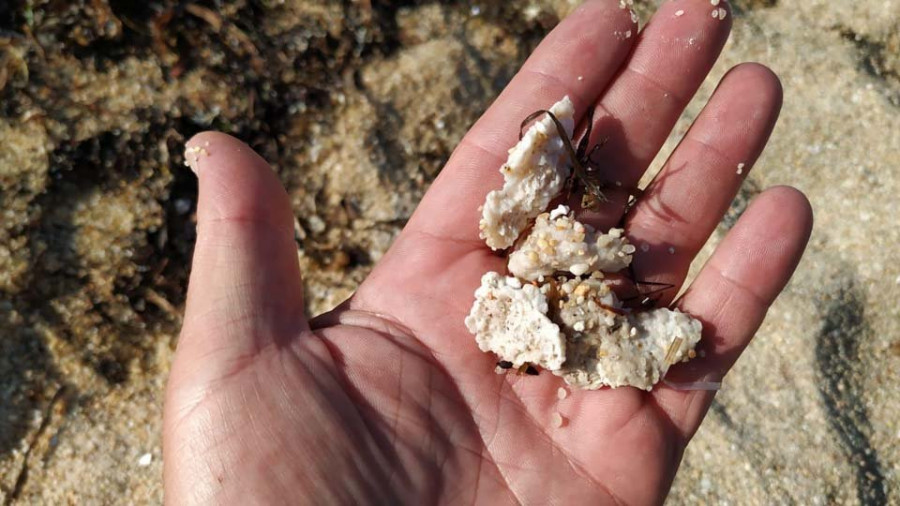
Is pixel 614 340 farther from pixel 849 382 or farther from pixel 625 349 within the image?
pixel 849 382

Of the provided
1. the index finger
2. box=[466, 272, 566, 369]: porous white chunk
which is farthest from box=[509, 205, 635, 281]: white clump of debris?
the index finger

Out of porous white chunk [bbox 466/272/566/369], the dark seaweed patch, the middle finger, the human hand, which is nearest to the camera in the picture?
the human hand

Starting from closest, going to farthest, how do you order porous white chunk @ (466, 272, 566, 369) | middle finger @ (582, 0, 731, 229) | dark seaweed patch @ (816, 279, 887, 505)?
porous white chunk @ (466, 272, 566, 369)
middle finger @ (582, 0, 731, 229)
dark seaweed patch @ (816, 279, 887, 505)

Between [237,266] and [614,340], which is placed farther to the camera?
[614,340]

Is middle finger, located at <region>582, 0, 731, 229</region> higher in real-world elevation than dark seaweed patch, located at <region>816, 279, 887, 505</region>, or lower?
higher

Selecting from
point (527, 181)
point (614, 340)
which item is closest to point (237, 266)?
point (527, 181)

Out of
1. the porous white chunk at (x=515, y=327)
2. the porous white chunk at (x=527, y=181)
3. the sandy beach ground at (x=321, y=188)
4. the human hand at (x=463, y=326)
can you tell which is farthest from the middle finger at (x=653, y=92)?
the porous white chunk at (x=515, y=327)

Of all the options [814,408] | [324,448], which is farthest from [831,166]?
[324,448]

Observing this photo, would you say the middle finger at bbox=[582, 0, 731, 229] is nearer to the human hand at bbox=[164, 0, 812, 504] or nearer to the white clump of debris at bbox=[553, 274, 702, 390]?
the human hand at bbox=[164, 0, 812, 504]
